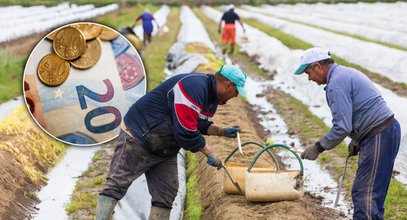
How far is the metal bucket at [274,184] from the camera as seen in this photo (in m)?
5.18

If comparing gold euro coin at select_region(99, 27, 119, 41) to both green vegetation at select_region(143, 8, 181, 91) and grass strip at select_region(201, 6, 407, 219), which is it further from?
green vegetation at select_region(143, 8, 181, 91)

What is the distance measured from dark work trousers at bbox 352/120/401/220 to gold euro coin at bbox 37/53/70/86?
3010mm

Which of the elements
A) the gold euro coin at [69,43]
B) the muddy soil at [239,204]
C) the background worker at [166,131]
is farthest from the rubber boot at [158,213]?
the gold euro coin at [69,43]

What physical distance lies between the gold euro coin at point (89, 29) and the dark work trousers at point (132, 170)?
1.51 metres

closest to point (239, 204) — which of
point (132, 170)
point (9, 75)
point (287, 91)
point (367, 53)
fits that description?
point (132, 170)

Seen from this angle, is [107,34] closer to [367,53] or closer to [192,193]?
[192,193]

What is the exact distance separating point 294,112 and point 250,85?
307cm

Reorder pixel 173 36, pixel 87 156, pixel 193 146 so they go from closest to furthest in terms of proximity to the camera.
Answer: pixel 193 146 → pixel 87 156 → pixel 173 36

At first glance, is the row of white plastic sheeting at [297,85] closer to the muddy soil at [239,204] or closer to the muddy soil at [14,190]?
the muddy soil at [239,204]

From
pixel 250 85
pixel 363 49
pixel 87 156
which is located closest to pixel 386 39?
pixel 363 49

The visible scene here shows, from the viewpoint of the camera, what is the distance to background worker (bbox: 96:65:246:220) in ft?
14.9

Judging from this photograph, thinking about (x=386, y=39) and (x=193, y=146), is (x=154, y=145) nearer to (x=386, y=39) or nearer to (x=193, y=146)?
(x=193, y=146)

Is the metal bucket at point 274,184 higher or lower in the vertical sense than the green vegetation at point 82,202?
higher

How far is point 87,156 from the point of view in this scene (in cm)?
816
